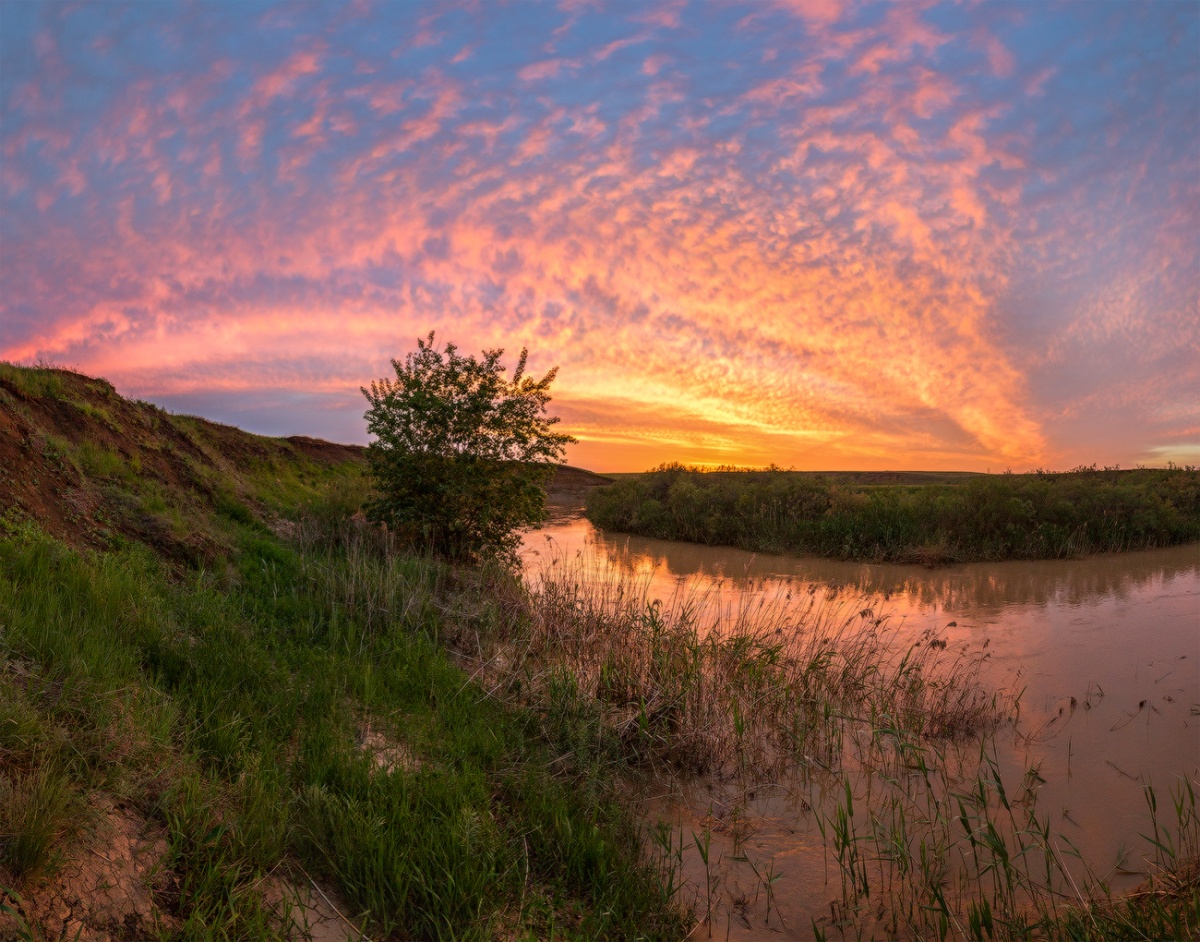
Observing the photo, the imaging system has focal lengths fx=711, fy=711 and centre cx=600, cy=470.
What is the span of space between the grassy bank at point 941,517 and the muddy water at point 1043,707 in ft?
3.53

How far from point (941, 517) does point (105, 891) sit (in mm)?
20357

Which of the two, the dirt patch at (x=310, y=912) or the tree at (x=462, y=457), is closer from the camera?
the dirt patch at (x=310, y=912)

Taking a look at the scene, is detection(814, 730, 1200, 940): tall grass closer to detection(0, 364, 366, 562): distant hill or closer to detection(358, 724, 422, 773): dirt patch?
detection(358, 724, 422, 773): dirt patch

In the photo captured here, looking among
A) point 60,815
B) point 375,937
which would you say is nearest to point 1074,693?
point 375,937

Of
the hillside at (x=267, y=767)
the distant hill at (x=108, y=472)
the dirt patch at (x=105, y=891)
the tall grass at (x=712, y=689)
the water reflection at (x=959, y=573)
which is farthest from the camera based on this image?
the water reflection at (x=959, y=573)

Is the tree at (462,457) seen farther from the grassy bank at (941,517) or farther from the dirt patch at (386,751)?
the grassy bank at (941,517)

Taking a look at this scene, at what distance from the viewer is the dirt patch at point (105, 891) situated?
2658 millimetres

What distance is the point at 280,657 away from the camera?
6102 mm

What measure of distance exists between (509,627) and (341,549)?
16.0ft

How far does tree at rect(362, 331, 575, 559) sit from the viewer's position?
40.0 ft

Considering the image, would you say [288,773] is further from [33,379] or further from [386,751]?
[33,379]

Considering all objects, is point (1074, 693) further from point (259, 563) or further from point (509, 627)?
point (259, 563)

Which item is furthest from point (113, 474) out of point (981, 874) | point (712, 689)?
point (981, 874)

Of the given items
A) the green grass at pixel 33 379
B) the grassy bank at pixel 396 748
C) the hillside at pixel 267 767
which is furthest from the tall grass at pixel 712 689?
the green grass at pixel 33 379
